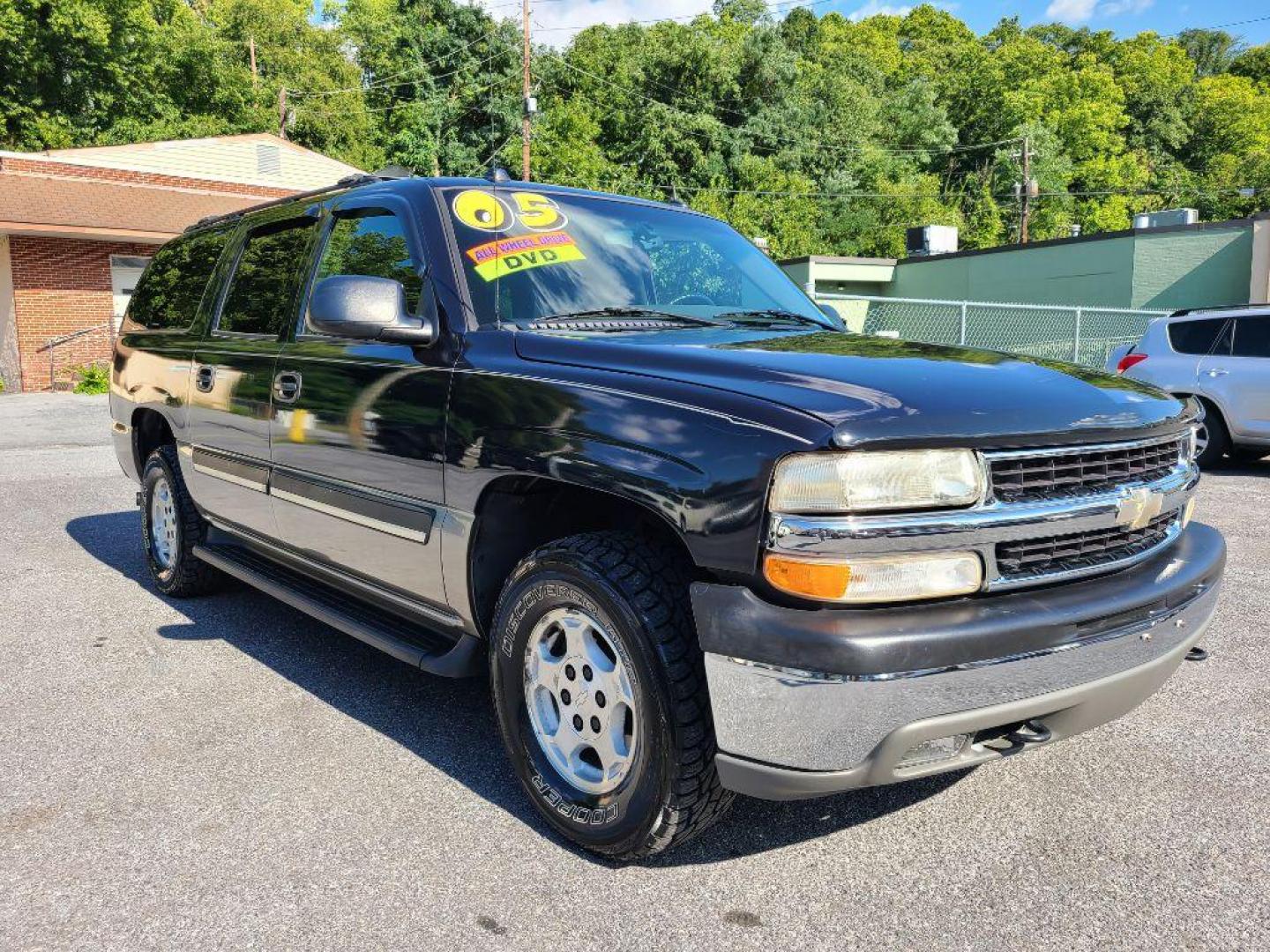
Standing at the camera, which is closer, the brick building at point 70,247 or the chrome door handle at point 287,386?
the chrome door handle at point 287,386

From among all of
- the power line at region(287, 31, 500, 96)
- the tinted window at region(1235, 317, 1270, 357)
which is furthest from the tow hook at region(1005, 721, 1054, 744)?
the power line at region(287, 31, 500, 96)

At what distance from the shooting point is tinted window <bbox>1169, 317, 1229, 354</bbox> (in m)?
10.2

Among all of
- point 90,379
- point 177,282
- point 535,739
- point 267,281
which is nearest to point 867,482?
point 535,739

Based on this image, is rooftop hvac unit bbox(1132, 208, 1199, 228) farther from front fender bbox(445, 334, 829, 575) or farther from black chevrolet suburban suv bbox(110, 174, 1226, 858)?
front fender bbox(445, 334, 829, 575)

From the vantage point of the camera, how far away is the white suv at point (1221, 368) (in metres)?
9.81

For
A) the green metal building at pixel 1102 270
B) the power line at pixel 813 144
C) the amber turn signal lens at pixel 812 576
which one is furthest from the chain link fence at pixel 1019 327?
the power line at pixel 813 144

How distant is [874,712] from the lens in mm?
2215

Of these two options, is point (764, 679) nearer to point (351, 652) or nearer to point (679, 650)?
point (679, 650)

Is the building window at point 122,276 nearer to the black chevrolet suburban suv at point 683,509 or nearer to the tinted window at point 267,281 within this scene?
the tinted window at point 267,281

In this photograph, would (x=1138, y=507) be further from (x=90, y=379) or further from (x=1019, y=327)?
(x=90, y=379)

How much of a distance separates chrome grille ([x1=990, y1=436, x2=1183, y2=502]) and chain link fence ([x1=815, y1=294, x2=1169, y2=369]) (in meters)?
14.6

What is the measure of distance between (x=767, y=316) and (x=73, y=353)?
2235cm

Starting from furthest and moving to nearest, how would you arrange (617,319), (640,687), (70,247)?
(70,247) < (617,319) < (640,687)

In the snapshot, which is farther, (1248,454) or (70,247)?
(70,247)
